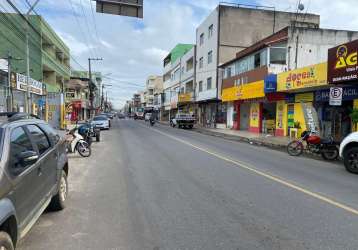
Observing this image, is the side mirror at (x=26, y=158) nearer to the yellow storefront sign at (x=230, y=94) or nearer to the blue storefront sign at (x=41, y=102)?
the blue storefront sign at (x=41, y=102)

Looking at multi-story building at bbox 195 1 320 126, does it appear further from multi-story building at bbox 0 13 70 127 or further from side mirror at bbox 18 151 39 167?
side mirror at bbox 18 151 39 167

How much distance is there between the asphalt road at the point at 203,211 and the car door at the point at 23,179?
2.05 feet

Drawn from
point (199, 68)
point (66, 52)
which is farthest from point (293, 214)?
point (66, 52)

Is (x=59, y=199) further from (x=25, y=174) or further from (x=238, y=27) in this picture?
(x=238, y=27)

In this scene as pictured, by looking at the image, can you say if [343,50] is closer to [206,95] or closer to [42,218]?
[42,218]

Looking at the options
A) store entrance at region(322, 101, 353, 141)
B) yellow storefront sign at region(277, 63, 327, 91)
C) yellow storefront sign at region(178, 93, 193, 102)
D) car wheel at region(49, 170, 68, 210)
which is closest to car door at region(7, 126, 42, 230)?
car wheel at region(49, 170, 68, 210)

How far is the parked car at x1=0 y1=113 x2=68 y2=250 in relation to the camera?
371cm

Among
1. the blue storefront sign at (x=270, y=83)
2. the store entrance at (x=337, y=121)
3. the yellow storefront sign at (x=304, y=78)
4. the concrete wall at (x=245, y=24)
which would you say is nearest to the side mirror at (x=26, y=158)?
the yellow storefront sign at (x=304, y=78)

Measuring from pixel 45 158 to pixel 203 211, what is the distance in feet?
9.03

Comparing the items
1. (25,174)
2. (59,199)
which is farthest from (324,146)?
(25,174)

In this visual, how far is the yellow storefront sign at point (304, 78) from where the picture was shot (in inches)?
816

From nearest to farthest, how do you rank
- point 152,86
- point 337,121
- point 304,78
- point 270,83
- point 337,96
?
point 337,96 → point 337,121 → point 304,78 → point 270,83 → point 152,86

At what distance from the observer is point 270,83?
27219 millimetres

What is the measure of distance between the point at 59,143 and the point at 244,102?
31.1m
